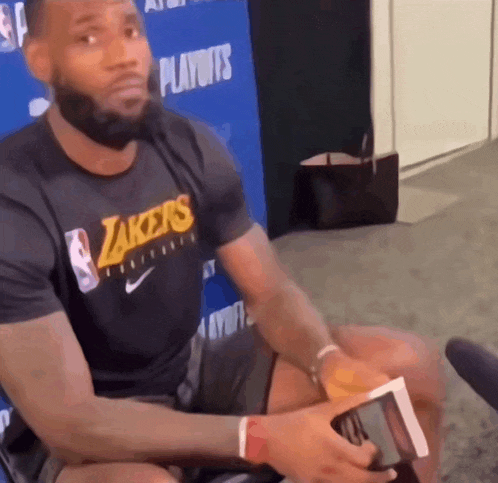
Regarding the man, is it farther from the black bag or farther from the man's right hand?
the black bag

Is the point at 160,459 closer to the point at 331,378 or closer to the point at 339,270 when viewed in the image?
the point at 331,378

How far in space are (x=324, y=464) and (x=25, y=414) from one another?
268mm

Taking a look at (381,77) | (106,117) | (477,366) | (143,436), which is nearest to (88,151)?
(106,117)

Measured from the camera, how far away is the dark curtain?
167 centimetres

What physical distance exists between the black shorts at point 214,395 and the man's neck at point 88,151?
23cm

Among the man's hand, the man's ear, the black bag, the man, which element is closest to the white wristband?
the man

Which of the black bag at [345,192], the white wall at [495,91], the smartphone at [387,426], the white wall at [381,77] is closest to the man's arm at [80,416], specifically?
the smartphone at [387,426]

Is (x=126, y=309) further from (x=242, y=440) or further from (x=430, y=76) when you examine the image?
(x=430, y=76)

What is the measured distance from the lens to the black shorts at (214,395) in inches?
27.0

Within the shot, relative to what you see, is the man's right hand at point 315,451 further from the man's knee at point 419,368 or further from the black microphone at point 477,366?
the black microphone at point 477,366

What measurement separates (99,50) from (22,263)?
192 millimetres

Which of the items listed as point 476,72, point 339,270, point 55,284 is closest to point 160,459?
point 55,284

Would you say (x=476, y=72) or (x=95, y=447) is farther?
(x=476, y=72)

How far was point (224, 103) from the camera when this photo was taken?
78 cm
